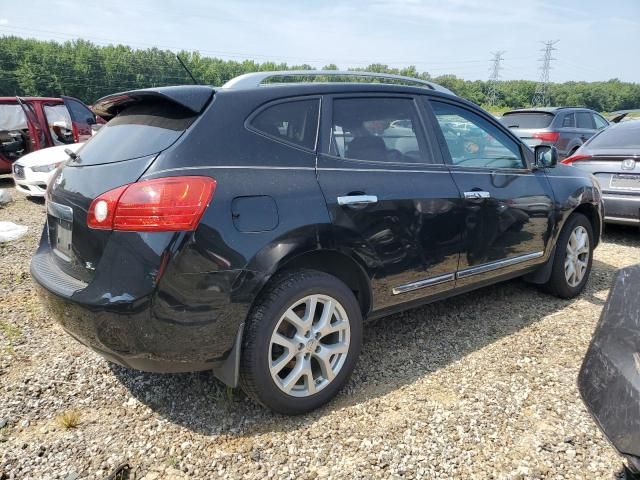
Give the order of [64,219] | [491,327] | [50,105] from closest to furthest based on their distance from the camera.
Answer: [64,219]
[491,327]
[50,105]

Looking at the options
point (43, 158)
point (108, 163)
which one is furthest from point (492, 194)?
point (43, 158)

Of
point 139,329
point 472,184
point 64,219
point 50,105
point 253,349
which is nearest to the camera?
point 139,329

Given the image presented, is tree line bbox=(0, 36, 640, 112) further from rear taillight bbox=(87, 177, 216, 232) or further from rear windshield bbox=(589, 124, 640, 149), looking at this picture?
rear taillight bbox=(87, 177, 216, 232)

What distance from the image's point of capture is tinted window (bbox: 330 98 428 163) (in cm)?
270

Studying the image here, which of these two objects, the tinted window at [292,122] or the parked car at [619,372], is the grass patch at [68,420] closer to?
the tinted window at [292,122]

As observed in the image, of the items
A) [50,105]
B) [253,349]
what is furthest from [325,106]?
[50,105]

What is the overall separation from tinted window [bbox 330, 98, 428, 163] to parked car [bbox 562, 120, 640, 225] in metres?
3.52

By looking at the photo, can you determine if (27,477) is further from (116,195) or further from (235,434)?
(116,195)

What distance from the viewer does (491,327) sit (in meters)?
3.58

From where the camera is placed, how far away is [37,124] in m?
10.2

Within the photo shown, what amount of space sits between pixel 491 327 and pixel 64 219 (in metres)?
2.91

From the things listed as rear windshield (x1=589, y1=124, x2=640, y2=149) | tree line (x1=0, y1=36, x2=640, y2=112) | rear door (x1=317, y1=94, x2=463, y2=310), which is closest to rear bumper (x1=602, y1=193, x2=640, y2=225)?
rear windshield (x1=589, y1=124, x2=640, y2=149)

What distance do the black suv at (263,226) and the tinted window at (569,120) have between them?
8.69 metres

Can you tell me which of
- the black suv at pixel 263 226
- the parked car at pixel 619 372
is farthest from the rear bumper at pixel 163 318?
the parked car at pixel 619 372
